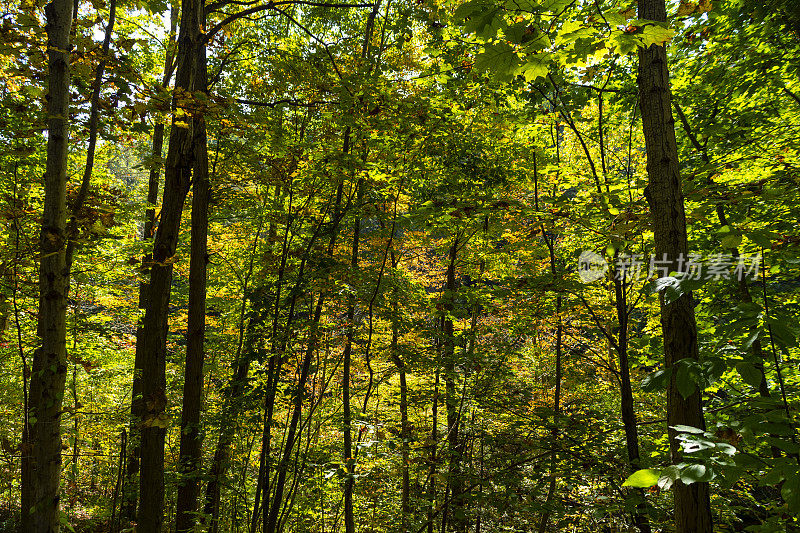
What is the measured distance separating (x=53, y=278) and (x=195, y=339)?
2.18 metres

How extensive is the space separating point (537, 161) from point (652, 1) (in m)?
3.96

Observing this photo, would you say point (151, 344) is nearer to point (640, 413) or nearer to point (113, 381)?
point (640, 413)

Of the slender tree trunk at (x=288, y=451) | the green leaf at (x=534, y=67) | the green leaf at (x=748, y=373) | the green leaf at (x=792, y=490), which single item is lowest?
the slender tree trunk at (x=288, y=451)

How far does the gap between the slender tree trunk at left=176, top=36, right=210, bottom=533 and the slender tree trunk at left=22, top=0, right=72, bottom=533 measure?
1.89 m

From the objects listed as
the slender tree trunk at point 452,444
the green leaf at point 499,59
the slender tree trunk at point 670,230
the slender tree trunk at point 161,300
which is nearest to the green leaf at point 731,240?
the slender tree trunk at point 670,230

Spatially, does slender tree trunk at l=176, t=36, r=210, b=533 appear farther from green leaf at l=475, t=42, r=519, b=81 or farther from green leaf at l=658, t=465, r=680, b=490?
green leaf at l=658, t=465, r=680, b=490

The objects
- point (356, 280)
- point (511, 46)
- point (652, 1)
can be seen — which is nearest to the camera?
point (511, 46)

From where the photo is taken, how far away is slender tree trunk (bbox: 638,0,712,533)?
1.88 meters

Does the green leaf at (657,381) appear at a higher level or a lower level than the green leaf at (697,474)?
higher

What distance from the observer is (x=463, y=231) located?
17.2 ft

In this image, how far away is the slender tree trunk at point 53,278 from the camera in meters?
2.39

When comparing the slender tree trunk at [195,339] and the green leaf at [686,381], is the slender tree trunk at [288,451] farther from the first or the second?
the green leaf at [686,381]

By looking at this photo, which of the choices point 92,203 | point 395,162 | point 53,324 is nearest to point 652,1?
point 395,162

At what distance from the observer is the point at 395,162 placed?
4.71 m
